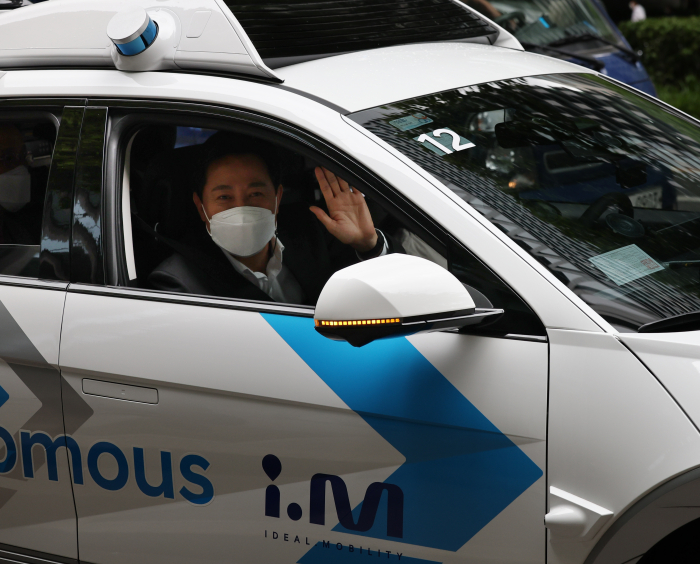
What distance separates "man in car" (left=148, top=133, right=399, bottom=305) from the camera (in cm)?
239

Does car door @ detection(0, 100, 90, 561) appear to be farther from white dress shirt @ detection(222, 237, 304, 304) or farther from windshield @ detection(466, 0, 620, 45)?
windshield @ detection(466, 0, 620, 45)

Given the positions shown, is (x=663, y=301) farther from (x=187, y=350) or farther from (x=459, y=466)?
(x=187, y=350)

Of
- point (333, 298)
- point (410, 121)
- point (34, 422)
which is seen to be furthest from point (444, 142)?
point (34, 422)

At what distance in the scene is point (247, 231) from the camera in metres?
2.50

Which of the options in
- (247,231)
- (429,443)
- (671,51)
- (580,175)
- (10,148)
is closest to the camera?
(429,443)

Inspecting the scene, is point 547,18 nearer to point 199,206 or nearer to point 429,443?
point 199,206

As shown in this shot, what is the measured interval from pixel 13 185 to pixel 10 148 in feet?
0.37

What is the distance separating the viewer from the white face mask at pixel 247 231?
2.50 meters

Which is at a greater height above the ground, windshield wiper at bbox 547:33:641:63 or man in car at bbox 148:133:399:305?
man in car at bbox 148:133:399:305

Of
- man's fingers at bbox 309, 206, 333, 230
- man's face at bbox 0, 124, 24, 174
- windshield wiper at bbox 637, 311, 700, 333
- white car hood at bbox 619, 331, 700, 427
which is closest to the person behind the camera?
white car hood at bbox 619, 331, 700, 427

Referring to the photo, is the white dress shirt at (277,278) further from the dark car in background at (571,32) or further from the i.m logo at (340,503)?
the dark car in background at (571,32)

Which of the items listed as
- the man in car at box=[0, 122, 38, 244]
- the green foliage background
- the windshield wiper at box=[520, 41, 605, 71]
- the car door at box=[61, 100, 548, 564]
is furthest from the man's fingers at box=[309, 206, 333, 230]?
the green foliage background

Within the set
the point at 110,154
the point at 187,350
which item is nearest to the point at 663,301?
the point at 187,350

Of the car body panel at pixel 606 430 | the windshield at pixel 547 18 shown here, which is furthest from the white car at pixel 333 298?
the windshield at pixel 547 18
